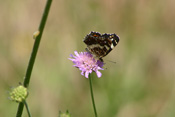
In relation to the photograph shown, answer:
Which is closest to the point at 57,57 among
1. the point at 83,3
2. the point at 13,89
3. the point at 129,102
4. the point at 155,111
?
the point at 83,3

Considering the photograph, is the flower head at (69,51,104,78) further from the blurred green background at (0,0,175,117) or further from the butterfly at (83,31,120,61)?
the blurred green background at (0,0,175,117)

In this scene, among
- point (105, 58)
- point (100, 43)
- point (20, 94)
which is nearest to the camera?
point (20, 94)

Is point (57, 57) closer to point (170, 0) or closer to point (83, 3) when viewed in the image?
point (83, 3)

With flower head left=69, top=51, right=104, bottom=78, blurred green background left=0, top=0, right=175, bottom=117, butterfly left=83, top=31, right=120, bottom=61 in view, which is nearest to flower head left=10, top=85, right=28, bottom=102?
flower head left=69, top=51, right=104, bottom=78

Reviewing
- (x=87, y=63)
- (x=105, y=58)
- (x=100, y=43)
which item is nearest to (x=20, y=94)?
(x=87, y=63)

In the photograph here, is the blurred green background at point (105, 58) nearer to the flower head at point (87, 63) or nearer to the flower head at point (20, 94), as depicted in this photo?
the flower head at point (87, 63)

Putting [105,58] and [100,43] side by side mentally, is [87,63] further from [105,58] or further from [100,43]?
[105,58]

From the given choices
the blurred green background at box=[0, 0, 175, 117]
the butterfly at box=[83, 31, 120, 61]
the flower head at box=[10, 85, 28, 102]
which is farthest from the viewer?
the blurred green background at box=[0, 0, 175, 117]

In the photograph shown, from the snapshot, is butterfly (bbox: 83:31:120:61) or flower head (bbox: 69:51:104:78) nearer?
flower head (bbox: 69:51:104:78)
